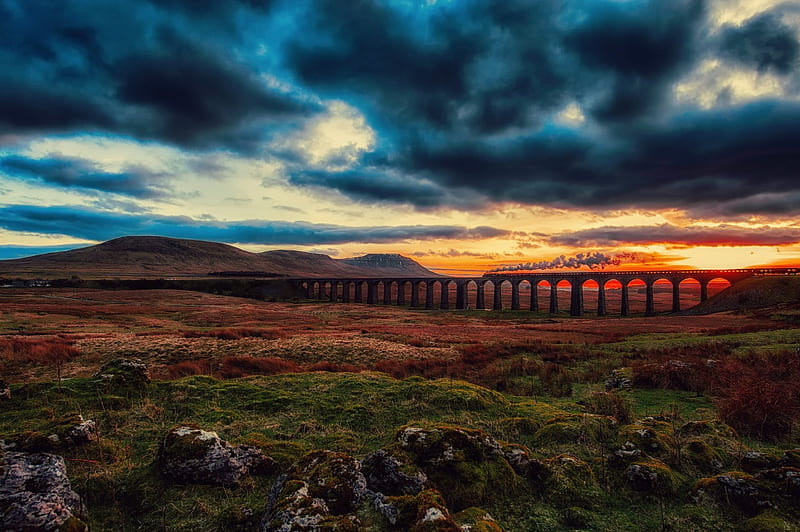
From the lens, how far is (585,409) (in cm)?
1014

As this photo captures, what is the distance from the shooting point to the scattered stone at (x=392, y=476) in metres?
4.94

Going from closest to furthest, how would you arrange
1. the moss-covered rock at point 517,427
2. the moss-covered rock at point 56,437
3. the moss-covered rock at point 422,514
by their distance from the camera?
the moss-covered rock at point 422,514, the moss-covered rock at point 56,437, the moss-covered rock at point 517,427

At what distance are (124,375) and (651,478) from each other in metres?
12.7

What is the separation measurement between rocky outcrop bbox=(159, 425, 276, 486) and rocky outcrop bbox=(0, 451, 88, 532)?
1.16 metres

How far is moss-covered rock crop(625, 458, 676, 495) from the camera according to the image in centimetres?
529

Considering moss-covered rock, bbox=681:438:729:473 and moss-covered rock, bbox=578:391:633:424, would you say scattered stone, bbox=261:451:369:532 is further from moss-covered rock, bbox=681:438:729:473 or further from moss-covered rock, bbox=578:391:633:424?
moss-covered rock, bbox=578:391:633:424

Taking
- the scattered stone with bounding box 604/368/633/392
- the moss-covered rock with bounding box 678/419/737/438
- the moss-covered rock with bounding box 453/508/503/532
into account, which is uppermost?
the moss-covered rock with bounding box 453/508/503/532

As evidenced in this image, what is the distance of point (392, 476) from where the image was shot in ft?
16.5

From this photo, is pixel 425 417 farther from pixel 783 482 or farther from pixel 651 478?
pixel 783 482

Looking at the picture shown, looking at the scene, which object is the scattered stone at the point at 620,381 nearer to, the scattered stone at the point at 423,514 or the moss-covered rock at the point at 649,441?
the moss-covered rock at the point at 649,441

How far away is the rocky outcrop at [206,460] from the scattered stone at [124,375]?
549cm

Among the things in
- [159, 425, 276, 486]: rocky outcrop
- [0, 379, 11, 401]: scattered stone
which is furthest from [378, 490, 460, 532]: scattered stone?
[0, 379, 11, 401]: scattered stone

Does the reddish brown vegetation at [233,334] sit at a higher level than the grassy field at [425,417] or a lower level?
lower

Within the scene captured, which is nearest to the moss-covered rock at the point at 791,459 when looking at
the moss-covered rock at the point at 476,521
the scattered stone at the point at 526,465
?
the scattered stone at the point at 526,465
